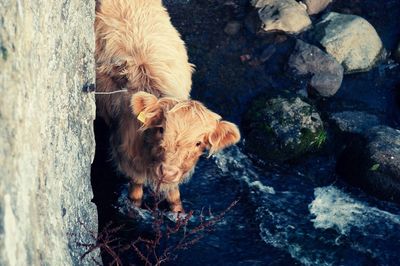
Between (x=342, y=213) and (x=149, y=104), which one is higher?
(x=149, y=104)

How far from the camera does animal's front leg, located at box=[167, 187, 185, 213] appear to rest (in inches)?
329

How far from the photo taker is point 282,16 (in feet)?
36.2

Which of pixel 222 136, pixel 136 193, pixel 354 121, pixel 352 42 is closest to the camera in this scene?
pixel 222 136

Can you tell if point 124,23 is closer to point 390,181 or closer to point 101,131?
point 101,131

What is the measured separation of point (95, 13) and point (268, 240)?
4.17 meters

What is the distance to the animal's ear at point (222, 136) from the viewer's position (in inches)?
274

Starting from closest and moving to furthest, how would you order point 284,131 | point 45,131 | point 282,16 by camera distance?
point 45,131, point 284,131, point 282,16

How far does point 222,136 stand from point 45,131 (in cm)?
267

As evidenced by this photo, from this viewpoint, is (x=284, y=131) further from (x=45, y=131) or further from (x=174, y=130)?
(x=45, y=131)

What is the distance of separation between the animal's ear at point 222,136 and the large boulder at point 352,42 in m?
4.52

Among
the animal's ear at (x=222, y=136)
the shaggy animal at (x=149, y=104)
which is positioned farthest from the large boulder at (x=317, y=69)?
the animal's ear at (x=222, y=136)

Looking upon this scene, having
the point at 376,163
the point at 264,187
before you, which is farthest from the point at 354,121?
the point at 264,187

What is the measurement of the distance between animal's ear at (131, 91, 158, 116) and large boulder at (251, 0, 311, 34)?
496 centimetres

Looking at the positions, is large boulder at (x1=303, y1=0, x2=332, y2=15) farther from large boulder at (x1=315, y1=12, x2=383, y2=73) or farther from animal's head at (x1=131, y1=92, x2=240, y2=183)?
animal's head at (x1=131, y1=92, x2=240, y2=183)
